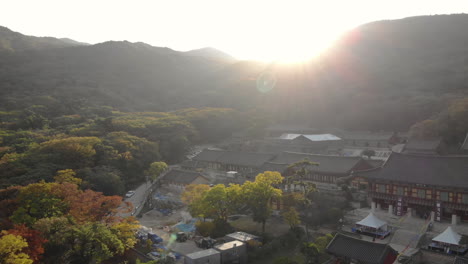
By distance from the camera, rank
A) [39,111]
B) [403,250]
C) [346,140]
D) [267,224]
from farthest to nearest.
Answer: [39,111]
[346,140]
[267,224]
[403,250]

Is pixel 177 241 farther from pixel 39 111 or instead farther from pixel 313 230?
pixel 39 111

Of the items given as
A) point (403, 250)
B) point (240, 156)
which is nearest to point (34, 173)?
point (240, 156)

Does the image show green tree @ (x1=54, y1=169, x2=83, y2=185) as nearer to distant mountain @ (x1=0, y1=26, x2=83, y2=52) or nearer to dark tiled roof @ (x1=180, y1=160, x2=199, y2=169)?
dark tiled roof @ (x1=180, y1=160, x2=199, y2=169)

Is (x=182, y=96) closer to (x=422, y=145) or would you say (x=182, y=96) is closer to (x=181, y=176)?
(x=181, y=176)

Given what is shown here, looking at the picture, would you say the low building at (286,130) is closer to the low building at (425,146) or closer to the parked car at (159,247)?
the low building at (425,146)

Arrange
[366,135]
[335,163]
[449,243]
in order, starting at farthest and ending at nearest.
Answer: [366,135], [335,163], [449,243]

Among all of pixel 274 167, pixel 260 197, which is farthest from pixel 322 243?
pixel 274 167

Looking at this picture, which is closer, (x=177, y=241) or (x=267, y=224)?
(x=177, y=241)
